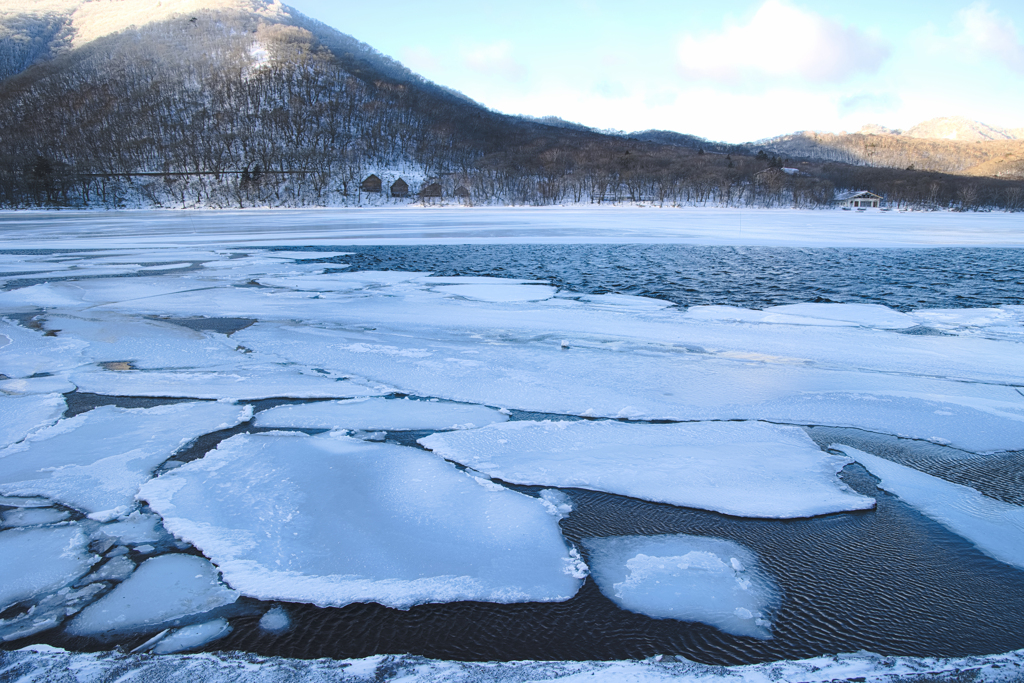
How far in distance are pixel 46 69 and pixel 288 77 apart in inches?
1460

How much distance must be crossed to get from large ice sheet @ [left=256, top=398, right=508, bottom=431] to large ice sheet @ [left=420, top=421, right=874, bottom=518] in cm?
20

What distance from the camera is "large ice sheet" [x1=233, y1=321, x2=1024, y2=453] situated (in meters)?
3.52

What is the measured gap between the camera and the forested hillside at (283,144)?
64938mm

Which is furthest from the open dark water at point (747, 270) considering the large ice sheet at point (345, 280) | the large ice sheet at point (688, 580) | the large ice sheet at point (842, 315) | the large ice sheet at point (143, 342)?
the large ice sheet at point (688, 580)

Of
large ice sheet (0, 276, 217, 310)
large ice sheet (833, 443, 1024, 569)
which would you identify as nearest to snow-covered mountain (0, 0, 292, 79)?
large ice sheet (0, 276, 217, 310)

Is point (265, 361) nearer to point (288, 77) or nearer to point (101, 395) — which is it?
point (101, 395)

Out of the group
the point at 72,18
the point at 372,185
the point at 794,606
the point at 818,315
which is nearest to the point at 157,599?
the point at 794,606

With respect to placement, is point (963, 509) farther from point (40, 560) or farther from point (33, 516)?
point (33, 516)

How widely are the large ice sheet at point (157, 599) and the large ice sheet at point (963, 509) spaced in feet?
9.41

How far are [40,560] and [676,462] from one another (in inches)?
108

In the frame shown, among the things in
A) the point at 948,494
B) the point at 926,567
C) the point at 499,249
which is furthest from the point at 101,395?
the point at 499,249

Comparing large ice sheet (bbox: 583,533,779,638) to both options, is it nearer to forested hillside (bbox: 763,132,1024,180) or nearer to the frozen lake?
the frozen lake

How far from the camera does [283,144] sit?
76.6m

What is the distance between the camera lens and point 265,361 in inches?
182
